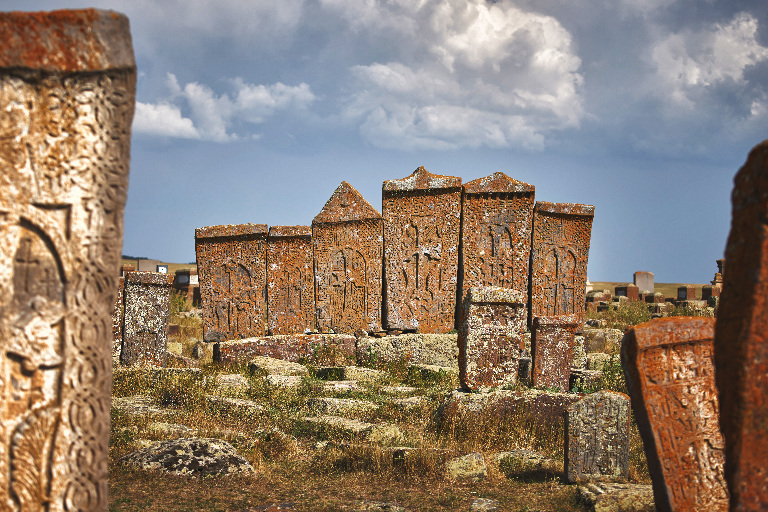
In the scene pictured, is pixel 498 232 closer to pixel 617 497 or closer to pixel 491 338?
pixel 491 338

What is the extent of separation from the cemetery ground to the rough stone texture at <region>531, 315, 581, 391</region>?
386mm

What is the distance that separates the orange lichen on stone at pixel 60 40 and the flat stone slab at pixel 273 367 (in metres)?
7.07

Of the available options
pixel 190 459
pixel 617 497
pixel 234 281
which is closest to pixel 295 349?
pixel 234 281

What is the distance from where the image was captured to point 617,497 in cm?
464

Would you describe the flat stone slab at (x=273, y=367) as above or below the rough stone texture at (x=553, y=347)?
below

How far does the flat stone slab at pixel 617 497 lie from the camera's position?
4516 mm

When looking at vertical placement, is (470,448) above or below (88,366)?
below

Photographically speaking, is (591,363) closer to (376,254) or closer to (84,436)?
(376,254)

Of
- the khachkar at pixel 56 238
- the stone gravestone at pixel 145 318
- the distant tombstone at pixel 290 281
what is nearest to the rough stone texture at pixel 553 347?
the distant tombstone at pixel 290 281

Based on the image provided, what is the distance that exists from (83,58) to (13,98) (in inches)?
10.0

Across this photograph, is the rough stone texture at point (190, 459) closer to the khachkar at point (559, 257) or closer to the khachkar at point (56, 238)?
the khachkar at point (56, 238)

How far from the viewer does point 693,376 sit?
416 cm

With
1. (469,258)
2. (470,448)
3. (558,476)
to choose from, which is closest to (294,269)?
(469,258)

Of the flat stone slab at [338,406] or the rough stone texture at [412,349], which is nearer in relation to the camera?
the flat stone slab at [338,406]
